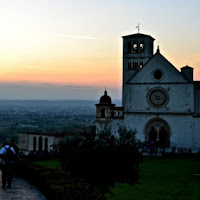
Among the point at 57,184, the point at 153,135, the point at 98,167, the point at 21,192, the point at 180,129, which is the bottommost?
the point at 21,192

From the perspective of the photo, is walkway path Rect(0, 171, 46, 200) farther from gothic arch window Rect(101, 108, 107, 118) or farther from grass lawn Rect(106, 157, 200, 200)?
gothic arch window Rect(101, 108, 107, 118)

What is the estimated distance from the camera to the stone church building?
5462 centimetres

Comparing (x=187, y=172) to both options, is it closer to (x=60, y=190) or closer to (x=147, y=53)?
(x=60, y=190)

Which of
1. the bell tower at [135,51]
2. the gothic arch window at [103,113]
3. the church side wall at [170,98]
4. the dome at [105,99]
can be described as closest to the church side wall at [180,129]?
the church side wall at [170,98]

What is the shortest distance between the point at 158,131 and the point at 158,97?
14.5 ft

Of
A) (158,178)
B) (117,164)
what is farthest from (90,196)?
(158,178)

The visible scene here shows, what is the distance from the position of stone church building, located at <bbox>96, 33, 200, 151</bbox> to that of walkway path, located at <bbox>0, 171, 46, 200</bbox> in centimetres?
3661

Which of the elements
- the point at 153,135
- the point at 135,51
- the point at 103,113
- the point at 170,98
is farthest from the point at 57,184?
the point at 135,51

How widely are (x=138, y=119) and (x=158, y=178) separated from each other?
87.1 feet

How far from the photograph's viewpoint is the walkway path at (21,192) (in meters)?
16.9

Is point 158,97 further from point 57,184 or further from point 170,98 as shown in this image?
point 57,184

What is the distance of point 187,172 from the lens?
1352 inches

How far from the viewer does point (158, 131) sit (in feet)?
185

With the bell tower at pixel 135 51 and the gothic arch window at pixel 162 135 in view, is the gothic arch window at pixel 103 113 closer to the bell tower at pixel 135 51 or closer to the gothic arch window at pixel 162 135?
the bell tower at pixel 135 51
